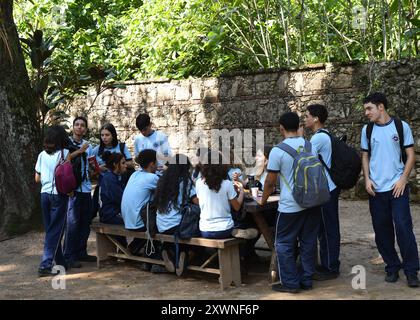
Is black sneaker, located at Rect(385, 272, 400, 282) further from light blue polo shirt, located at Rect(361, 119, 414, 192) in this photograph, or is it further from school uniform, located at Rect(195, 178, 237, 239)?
school uniform, located at Rect(195, 178, 237, 239)

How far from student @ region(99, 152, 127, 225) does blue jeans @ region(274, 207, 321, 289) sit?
184 centimetres

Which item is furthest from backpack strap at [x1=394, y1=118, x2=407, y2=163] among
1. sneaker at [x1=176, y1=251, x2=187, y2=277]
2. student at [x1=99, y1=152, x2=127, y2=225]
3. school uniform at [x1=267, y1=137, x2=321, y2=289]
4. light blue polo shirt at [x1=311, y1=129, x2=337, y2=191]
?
student at [x1=99, y1=152, x2=127, y2=225]

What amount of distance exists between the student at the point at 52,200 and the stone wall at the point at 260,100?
5.15m

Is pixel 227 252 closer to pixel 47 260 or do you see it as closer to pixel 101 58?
pixel 47 260

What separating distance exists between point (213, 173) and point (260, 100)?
5385 mm

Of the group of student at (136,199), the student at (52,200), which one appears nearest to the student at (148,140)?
the group of student at (136,199)

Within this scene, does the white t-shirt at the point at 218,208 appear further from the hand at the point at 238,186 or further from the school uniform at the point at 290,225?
the school uniform at the point at 290,225

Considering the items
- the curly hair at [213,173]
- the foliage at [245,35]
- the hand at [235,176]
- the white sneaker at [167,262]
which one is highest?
the foliage at [245,35]

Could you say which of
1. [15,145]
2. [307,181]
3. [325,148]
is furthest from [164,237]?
[15,145]

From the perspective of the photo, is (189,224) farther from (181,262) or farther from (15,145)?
(15,145)

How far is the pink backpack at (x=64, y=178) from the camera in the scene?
5133mm

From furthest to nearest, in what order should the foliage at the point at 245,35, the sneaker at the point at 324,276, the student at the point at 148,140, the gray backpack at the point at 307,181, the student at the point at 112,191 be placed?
the foliage at the point at 245,35 < the student at the point at 148,140 < the student at the point at 112,191 < the sneaker at the point at 324,276 < the gray backpack at the point at 307,181

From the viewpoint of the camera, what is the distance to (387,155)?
4480mm

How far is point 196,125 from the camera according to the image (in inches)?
421
